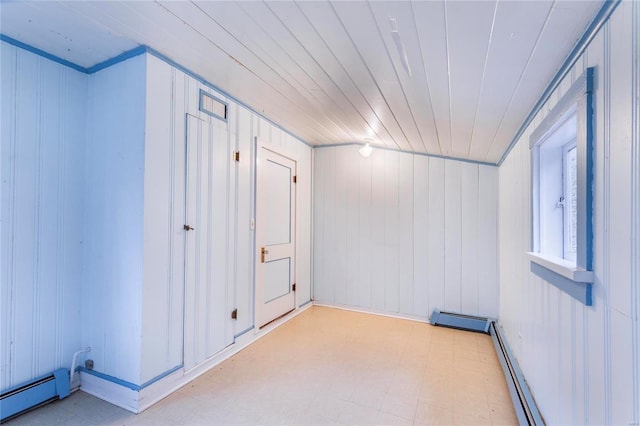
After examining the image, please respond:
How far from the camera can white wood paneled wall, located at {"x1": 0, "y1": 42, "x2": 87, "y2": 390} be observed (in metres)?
1.85

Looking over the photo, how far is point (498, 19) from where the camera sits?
45.7 inches

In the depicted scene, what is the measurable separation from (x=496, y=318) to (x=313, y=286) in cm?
233

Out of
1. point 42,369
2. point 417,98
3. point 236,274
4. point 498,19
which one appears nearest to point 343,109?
point 417,98

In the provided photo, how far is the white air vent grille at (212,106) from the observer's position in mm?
2431

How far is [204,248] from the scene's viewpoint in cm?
245

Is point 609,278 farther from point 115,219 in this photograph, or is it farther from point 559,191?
point 115,219

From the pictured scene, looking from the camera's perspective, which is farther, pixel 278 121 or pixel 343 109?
pixel 278 121

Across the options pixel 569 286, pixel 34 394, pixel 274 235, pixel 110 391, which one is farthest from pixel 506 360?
pixel 34 394

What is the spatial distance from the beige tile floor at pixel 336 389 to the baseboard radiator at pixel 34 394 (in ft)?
0.17

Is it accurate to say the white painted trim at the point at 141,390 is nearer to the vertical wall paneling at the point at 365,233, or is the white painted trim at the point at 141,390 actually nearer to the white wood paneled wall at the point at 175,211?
the white wood paneled wall at the point at 175,211

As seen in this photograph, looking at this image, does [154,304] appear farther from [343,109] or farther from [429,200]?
[429,200]

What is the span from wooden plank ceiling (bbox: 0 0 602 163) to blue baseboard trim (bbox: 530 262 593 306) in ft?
3.18

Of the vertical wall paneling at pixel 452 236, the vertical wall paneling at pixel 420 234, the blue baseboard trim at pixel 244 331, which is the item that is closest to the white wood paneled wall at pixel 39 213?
the blue baseboard trim at pixel 244 331

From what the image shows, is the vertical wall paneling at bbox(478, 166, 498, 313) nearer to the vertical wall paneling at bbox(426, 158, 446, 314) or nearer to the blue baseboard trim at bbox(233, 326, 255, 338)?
the vertical wall paneling at bbox(426, 158, 446, 314)
